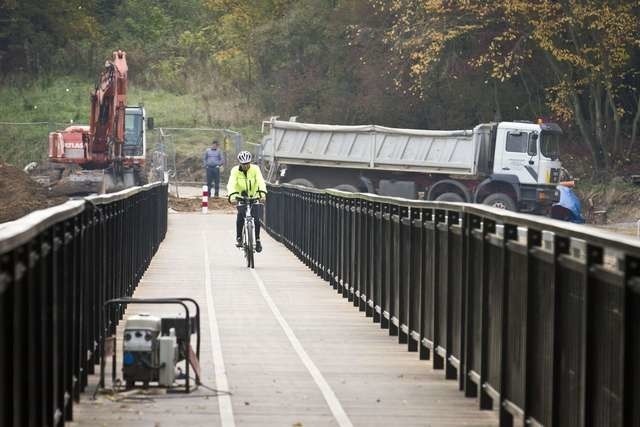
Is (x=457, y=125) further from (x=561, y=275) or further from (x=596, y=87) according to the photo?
(x=561, y=275)

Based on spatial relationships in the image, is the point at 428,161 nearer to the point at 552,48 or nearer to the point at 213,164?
the point at 552,48

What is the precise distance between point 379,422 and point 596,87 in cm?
5161

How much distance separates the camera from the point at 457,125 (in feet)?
229

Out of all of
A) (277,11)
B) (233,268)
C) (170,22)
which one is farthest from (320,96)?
(233,268)

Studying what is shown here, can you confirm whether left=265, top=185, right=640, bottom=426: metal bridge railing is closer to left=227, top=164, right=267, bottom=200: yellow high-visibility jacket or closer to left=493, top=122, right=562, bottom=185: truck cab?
left=227, top=164, right=267, bottom=200: yellow high-visibility jacket

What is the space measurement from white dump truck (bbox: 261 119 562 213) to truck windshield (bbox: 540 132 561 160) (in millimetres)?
31

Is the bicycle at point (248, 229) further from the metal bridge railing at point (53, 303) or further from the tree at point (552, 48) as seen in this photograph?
the tree at point (552, 48)

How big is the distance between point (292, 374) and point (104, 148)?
1831 inches

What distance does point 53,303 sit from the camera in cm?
944

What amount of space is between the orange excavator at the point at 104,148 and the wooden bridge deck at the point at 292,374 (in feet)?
110

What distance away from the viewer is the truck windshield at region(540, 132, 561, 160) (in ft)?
178

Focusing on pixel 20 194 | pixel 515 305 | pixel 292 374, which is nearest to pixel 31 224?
pixel 515 305

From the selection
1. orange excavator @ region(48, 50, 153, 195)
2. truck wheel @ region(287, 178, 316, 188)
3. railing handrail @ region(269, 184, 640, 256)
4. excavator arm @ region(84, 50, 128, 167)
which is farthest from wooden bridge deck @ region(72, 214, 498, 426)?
excavator arm @ region(84, 50, 128, 167)

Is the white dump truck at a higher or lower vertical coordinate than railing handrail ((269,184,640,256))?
lower
